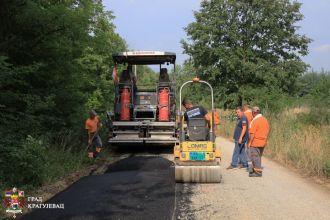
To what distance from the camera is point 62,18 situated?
10.8 m

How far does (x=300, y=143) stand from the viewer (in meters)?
13.5

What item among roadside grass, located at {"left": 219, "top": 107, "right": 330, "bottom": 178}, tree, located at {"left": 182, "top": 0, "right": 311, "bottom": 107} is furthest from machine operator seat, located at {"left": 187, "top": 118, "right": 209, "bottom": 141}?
tree, located at {"left": 182, "top": 0, "right": 311, "bottom": 107}

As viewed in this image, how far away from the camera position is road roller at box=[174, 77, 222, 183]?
9.70 meters

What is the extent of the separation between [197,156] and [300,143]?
15.9 feet

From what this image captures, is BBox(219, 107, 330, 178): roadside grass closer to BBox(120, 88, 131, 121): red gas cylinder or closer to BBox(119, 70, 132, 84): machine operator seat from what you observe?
BBox(120, 88, 131, 121): red gas cylinder

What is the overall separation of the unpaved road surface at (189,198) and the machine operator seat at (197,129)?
1.02 meters

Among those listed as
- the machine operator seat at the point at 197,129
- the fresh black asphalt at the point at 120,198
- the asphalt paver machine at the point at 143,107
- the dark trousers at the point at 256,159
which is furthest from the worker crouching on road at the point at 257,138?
the asphalt paver machine at the point at 143,107

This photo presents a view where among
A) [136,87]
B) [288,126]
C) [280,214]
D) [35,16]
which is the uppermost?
[35,16]

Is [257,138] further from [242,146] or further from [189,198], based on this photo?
[189,198]

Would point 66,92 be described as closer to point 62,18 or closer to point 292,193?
point 62,18

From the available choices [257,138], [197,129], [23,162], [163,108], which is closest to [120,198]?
[23,162]

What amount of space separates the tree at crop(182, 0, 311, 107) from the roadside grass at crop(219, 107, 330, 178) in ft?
29.0

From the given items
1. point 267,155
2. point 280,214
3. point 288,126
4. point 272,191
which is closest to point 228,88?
point 288,126

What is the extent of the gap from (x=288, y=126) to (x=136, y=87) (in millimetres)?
5607
